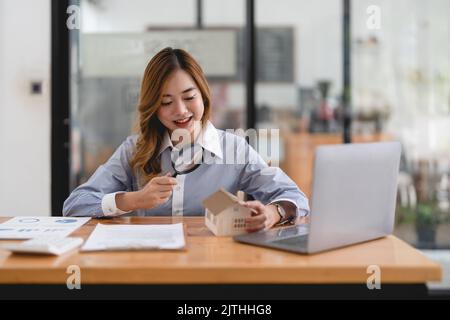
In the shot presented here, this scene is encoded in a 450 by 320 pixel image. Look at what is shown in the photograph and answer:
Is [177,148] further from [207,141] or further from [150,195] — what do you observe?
[150,195]

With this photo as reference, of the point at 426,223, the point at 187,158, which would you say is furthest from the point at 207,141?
the point at 426,223

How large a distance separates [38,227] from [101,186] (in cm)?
42

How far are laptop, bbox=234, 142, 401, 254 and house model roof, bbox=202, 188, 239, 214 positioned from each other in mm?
96

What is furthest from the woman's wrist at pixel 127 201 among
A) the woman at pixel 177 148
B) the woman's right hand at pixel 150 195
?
the woman at pixel 177 148

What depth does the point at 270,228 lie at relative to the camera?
160cm

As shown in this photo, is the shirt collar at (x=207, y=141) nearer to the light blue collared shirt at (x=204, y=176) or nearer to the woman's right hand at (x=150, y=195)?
the light blue collared shirt at (x=204, y=176)

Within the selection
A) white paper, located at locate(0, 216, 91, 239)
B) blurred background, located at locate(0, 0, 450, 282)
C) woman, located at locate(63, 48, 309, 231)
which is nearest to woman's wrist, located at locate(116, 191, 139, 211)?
white paper, located at locate(0, 216, 91, 239)

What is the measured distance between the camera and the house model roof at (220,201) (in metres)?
1.52

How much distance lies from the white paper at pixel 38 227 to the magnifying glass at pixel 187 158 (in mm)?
459

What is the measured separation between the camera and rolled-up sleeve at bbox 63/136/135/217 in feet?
6.01

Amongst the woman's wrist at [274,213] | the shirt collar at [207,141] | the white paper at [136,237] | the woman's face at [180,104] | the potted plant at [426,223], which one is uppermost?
the woman's face at [180,104]

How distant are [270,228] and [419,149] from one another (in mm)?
2759

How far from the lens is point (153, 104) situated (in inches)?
80.9

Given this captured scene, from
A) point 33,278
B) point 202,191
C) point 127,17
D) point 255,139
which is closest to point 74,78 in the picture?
point 127,17
